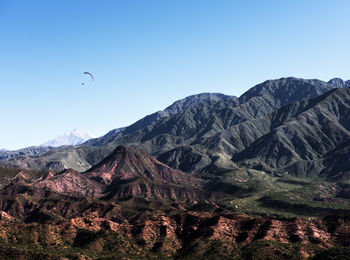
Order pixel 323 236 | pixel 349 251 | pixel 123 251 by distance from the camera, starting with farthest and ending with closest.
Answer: pixel 323 236 → pixel 123 251 → pixel 349 251

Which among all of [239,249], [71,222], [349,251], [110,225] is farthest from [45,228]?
[349,251]

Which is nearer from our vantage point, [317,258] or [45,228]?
[317,258]

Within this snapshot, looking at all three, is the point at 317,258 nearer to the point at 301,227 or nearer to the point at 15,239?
the point at 301,227

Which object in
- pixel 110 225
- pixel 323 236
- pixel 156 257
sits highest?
pixel 110 225

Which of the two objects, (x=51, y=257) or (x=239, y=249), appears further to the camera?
(x=239, y=249)

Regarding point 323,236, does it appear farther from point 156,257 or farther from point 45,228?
point 45,228

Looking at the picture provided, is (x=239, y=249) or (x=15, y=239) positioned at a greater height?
(x=15, y=239)

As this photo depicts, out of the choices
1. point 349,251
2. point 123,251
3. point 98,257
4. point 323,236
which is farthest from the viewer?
point 323,236

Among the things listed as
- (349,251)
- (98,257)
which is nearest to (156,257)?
(98,257)

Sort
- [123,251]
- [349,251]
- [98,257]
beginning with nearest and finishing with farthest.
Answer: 1. [349,251]
2. [98,257]
3. [123,251]
